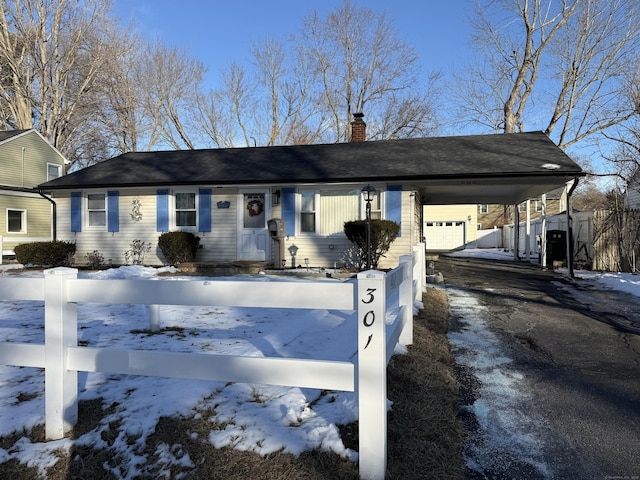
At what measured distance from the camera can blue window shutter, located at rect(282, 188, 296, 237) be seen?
41.2 feet

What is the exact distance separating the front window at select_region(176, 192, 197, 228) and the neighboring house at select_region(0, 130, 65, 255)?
8.48m

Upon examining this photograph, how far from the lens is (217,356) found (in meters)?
2.48

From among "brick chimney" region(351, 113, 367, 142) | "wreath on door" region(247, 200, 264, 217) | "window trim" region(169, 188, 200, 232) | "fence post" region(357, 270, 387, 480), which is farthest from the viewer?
"brick chimney" region(351, 113, 367, 142)

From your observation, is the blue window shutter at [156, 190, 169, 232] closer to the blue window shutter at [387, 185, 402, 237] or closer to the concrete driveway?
the blue window shutter at [387, 185, 402, 237]

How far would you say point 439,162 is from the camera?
12.3 metres

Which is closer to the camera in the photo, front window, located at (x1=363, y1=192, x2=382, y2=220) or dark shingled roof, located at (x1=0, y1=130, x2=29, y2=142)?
front window, located at (x1=363, y1=192, x2=382, y2=220)

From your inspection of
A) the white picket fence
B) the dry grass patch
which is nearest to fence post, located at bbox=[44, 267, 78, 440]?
the white picket fence

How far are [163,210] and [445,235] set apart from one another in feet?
64.9

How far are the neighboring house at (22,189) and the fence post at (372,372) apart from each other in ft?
65.1

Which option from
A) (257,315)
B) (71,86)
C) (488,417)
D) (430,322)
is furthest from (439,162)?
(71,86)

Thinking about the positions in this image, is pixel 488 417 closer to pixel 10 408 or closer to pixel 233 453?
pixel 233 453

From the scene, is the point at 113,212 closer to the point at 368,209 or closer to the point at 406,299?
the point at 368,209

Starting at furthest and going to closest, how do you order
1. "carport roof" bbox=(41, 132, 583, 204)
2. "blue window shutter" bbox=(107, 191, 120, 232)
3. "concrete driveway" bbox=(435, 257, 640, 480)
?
"blue window shutter" bbox=(107, 191, 120, 232), "carport roof" bbox=(41, 132, 583, 204), "concrete driveway" bbox=(435, 257, 640, 480)

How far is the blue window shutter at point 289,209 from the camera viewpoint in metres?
12.6
